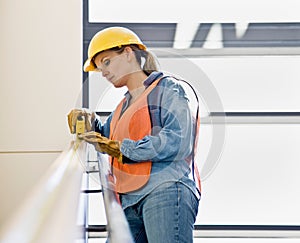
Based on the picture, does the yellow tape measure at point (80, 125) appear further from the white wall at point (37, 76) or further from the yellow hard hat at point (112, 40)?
the white wall at point (37, 76)

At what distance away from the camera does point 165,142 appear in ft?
3.47

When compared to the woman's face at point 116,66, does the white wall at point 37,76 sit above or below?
below

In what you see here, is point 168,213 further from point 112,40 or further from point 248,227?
point 248,227

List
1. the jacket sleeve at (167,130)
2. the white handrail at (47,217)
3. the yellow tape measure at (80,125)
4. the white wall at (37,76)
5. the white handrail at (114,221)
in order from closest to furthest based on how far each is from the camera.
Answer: the white handrail at (47,217) < the white handrail at (114,221) < the jacket sleeve at (167,130) < the yellow tape measure at (80,125) < the white wall at (37,76)

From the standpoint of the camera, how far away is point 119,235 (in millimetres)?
475

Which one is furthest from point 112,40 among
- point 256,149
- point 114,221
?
point 256,149

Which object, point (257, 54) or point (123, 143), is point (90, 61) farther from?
point (257, 54)

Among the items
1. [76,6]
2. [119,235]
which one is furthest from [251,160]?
[119,235]

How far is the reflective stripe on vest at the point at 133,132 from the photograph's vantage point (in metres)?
1.07

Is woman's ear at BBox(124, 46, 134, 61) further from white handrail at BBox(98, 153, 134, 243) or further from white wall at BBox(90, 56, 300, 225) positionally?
white wall at BBox(90, 56, 300, 225)

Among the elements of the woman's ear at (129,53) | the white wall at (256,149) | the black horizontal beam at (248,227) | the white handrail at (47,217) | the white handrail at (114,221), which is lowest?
the black horizontal beam at (248,227)

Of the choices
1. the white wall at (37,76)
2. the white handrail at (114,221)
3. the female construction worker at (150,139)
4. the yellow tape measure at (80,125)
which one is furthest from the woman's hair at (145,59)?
the white wall at (37,76)

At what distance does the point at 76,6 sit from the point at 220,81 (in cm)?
71

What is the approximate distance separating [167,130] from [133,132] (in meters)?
0.07
